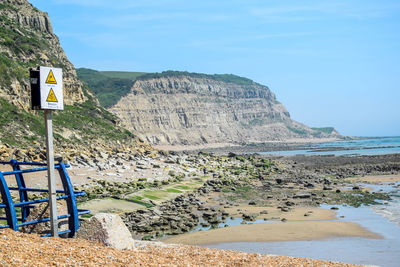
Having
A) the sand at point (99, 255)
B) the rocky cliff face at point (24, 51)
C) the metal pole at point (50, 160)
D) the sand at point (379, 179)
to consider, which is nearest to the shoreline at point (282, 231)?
the sand at point (99, 255)

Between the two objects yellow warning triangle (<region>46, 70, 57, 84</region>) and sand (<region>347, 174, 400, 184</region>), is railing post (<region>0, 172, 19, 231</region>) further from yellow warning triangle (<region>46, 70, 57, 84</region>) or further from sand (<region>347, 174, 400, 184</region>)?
sand (<region>347, 174, 400, 184</region>)

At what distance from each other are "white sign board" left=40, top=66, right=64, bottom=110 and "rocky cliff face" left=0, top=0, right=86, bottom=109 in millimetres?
34354

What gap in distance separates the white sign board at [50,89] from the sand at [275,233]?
8.82m

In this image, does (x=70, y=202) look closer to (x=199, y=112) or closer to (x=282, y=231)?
(x=282, y=231)

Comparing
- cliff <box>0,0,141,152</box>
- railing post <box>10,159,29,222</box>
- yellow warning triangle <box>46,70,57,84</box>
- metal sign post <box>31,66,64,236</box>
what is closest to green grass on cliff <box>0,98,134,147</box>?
cliff <box>0,0,141,152</box>

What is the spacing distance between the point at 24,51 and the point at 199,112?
96925 mm

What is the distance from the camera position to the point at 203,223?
1928cm

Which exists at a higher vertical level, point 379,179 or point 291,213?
point 291,213

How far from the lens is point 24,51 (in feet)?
164

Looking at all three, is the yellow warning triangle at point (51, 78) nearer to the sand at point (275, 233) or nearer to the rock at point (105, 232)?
the rock at point (105, 232)

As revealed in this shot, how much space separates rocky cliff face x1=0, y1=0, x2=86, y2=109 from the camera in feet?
133

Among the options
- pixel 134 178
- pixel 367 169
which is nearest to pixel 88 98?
pixel 134 178

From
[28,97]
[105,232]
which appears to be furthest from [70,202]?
[28,97]

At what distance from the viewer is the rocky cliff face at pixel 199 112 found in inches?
4869
